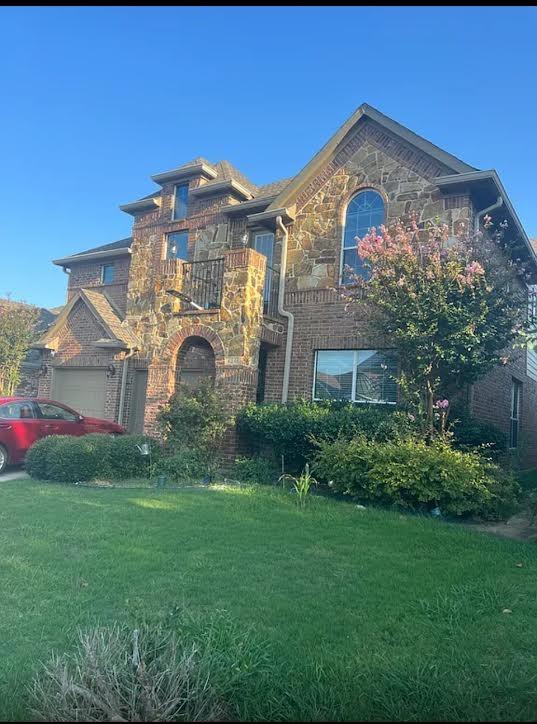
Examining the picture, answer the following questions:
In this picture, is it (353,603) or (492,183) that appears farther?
(492,183)

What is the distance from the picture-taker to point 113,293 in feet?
58.0

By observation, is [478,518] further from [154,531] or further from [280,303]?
[280,303]

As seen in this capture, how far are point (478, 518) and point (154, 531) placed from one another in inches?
173

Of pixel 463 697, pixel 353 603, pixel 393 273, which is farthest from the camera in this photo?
pixel 393 273

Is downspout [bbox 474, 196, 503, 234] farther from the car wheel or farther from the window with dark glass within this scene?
the car wheel

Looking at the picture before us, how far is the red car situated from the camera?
1120cm

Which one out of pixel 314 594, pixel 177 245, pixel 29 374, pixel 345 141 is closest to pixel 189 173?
pixel 177 245

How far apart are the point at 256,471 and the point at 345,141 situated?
7871mm

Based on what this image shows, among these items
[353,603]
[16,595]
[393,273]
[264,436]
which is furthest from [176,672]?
[264,436]

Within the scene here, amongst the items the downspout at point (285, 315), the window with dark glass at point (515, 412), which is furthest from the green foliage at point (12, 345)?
the window with dark glass at point (515, 412)

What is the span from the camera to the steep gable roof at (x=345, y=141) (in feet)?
36.4

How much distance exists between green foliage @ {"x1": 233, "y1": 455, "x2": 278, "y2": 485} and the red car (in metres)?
4.35

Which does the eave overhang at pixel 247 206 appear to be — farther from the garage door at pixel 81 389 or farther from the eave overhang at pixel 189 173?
the garage door at pixel 81 389

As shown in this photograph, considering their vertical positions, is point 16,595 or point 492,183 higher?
point 492,183
